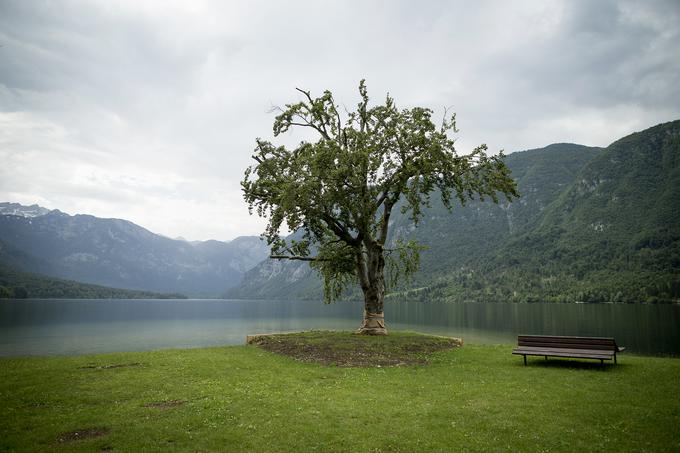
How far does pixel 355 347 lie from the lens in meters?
26.2

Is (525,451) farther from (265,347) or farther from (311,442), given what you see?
(265,347)

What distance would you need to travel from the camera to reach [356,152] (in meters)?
29.7

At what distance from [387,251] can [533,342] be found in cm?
1440

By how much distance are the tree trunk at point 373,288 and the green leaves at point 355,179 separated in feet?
0.77

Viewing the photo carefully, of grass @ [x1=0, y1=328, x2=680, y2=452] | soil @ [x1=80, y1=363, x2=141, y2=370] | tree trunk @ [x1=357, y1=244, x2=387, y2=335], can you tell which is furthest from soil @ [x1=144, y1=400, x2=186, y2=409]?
tree trunk @ [x1=357, y1=244, x2=387, y2=335]

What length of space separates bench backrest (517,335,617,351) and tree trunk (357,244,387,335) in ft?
40.5

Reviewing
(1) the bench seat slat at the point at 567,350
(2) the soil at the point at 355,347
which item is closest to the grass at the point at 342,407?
(1) the bench seat slat at the point at 567,350

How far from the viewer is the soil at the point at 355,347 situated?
23.3 meters

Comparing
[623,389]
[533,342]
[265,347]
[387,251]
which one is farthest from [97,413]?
[387,251]

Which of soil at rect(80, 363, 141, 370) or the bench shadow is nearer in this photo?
the bench shadow

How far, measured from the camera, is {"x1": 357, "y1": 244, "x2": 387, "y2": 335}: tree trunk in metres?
32.4

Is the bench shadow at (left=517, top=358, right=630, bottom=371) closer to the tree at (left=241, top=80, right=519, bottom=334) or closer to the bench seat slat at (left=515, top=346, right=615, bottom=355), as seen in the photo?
the bench seat slat at (left=515, top=346, right=615, bottom=355)

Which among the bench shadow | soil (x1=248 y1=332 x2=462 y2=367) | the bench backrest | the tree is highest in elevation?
the tree

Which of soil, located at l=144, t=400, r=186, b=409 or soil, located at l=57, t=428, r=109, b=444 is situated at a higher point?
soil, located at l=57, t=428, r=109, b=444
